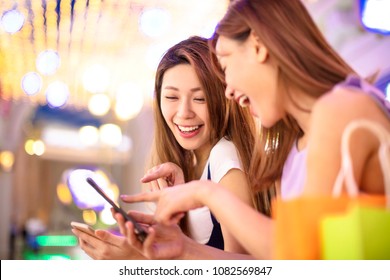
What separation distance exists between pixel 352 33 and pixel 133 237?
2.04 metres

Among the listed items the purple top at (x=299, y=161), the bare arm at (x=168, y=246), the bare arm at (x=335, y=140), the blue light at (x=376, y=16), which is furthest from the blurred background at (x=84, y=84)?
the bare arm at (x=168, y=246)

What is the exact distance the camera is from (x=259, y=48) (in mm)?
1043

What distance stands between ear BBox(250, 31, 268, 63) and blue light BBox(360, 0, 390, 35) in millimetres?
1393

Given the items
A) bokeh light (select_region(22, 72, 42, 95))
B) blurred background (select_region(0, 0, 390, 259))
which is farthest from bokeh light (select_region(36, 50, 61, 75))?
bokeh light (select_region(22, 72, 42, 95))

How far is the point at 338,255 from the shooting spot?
816mm

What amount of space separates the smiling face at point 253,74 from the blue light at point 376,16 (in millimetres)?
1377

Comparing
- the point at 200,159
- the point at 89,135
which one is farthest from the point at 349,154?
the point at 89,135

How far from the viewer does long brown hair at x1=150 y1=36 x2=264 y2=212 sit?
Result: 1448mm

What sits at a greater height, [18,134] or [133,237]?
[18,134]

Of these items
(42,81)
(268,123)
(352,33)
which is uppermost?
(42,81)

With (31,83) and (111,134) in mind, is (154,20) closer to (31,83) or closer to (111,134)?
(31,83)
